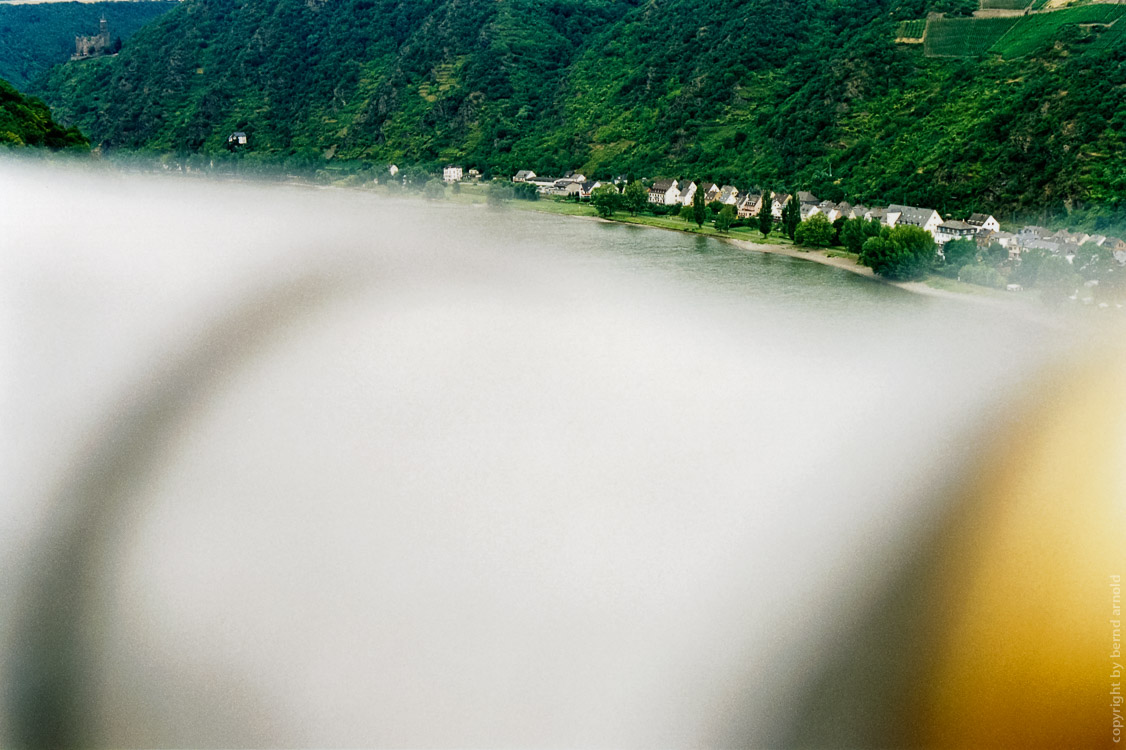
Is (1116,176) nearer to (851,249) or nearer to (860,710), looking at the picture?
(851,249)

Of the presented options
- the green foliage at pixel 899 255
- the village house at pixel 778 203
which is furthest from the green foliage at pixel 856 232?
the village house at pixel 778 203

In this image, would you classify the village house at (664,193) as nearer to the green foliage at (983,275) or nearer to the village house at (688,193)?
the village house at (688,193)

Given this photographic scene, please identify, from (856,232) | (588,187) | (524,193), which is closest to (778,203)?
(588,187)

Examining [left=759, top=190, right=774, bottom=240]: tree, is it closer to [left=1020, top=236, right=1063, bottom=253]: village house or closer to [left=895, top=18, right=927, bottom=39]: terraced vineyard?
[left=1020, top=236, right=1063, bottom=253]: village house

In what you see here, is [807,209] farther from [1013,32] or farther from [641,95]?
[641,95]

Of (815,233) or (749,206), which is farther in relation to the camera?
(749,206)

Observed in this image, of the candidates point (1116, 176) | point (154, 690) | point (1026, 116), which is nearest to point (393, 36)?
point (1026, 116)

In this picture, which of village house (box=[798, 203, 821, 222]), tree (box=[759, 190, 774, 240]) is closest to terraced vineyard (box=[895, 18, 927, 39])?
village house (box=[798, 203, 821, 222])
